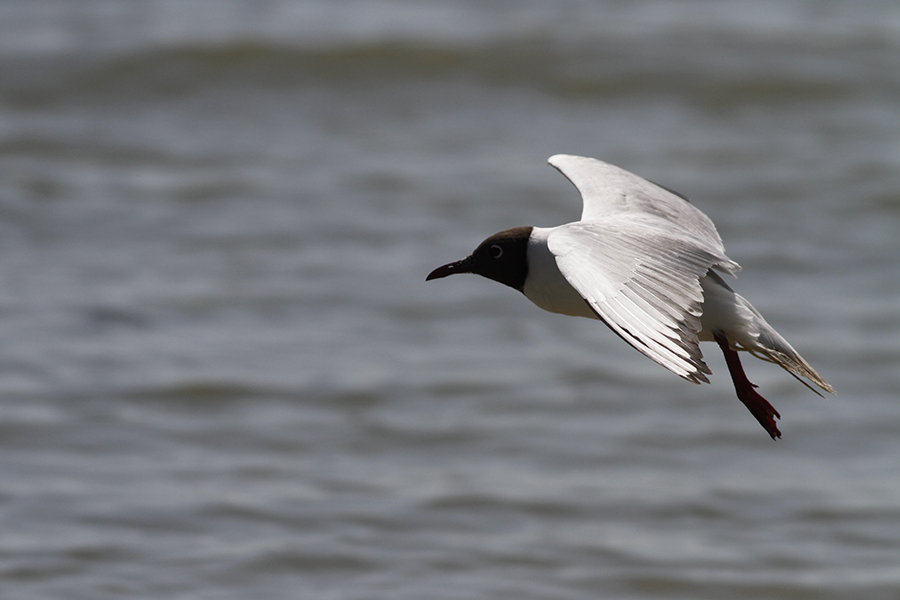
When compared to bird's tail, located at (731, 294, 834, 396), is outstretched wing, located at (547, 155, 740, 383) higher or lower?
higher

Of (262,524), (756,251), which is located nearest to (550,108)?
(756,251)

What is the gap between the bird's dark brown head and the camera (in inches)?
153

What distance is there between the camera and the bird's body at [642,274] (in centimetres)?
309

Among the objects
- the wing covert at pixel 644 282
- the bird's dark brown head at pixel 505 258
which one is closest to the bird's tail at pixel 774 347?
the wing covert at pixel 644 282

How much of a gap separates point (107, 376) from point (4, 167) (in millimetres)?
3951

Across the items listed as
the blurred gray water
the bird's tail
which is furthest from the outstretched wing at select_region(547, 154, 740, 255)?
the blurred gray water

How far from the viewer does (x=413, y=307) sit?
8.31m

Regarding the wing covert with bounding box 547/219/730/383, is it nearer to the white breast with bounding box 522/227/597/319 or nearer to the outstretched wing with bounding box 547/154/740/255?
the white breast with bounding box 522/227/597/319

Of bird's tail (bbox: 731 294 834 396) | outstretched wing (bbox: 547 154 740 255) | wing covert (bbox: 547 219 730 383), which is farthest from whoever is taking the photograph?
outstretched wing (bbox: 547 154 740 255)

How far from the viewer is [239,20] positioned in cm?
1322

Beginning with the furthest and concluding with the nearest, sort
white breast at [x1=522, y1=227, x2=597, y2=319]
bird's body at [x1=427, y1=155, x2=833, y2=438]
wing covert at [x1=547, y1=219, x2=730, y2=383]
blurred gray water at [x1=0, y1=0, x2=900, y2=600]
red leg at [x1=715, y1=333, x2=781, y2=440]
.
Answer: blurred gray water at [x1=0, y1=0, x2=900, y2=600] < red leg at [x1=715, y1=333, x2=781, y2=440] < white breast at [x1=522, y1=227, x2=597, y2=319] < bird's body at [x1=427, y1=155, x2=833, y2=438] < wing covert at [x1=547, y1=219, x2=730, y2=383]

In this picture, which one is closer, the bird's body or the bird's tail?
the bird's body

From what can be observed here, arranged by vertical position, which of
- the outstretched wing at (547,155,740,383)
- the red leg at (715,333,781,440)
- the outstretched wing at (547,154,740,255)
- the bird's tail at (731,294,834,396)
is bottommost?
the red leg at (715,333,781,440)

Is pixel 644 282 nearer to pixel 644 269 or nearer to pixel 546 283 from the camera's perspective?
pixel 644 269
